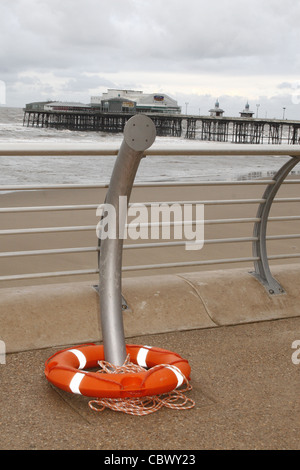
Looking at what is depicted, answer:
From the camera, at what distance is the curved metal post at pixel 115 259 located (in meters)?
2.47

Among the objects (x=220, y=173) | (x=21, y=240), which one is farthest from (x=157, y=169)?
(x=21, y=240)

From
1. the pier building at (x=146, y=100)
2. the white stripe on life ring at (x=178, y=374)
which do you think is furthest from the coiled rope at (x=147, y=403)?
the pier building at (x=146, y=100)

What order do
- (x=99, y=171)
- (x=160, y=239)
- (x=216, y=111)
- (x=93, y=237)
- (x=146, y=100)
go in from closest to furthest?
(x=160, y=239), (x=93, y=237), (x=99, y=171), (x=216, y=111), (x=146, y=100)

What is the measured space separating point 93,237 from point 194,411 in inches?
237

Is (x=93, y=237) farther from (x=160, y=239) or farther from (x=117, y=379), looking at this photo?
(x=117, y=379)

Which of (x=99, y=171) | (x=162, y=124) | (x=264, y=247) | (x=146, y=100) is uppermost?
(x=146, y=100)

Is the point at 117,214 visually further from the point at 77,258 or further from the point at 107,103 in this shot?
the point at 107,103

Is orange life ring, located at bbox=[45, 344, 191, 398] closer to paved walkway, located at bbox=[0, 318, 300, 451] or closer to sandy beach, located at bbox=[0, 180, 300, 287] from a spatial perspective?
paved walkway, located at bbox=[0, 318, 300, 451]

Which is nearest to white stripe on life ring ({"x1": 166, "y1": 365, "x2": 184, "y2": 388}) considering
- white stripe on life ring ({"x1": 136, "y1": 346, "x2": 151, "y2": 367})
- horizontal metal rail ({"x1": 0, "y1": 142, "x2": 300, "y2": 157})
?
white stripe on life ring ({"x1": 136, "y1": 346, "x2": 151, "y2": 367})

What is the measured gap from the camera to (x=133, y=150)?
7.89 ft

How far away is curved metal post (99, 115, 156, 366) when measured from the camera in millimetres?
2471

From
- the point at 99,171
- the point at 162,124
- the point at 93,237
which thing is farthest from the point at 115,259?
the point at 162,124

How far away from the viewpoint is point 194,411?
2295 millimetres

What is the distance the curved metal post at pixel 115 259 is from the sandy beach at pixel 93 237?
292 cm
